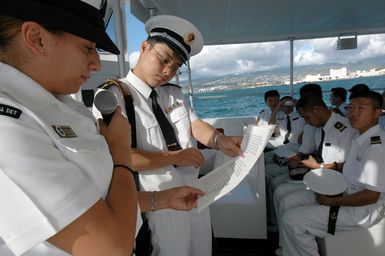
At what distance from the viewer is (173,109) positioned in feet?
4.68

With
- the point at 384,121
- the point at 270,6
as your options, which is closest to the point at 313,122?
the point at 384,121

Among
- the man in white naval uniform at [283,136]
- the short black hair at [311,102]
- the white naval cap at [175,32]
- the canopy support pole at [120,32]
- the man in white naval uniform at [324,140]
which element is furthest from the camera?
the man in white naval uniform at [283,136]

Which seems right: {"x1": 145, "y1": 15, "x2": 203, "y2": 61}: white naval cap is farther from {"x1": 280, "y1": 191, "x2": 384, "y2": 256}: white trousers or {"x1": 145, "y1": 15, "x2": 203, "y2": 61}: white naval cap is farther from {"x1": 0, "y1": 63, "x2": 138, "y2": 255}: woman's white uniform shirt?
{"x1": 280, "y1": 191, "x2": 384, "y2": 256}: white trousers

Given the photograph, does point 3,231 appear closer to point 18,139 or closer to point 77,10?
point 18,139

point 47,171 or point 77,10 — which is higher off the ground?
point 77,10

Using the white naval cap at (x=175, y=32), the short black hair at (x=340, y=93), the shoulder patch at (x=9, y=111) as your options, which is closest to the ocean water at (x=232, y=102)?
the short black hair at (x=340, y=93)

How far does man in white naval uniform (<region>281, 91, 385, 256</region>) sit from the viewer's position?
1.87 meters

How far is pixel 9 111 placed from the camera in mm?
468

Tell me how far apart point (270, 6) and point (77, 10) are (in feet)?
10.8

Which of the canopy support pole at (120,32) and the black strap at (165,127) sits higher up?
the canopy support pole at (120,32)

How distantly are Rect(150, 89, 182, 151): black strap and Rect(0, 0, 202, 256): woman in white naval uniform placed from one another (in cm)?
65

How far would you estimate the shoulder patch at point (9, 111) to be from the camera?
46cm

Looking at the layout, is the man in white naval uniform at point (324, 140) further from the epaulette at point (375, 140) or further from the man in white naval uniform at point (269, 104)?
the man in white naval uniform at point (269, 104)

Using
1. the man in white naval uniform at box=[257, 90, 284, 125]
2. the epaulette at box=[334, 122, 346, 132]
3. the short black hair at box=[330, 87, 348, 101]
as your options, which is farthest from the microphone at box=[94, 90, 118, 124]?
the short black hair at box=[330, 87, 348, 101]
